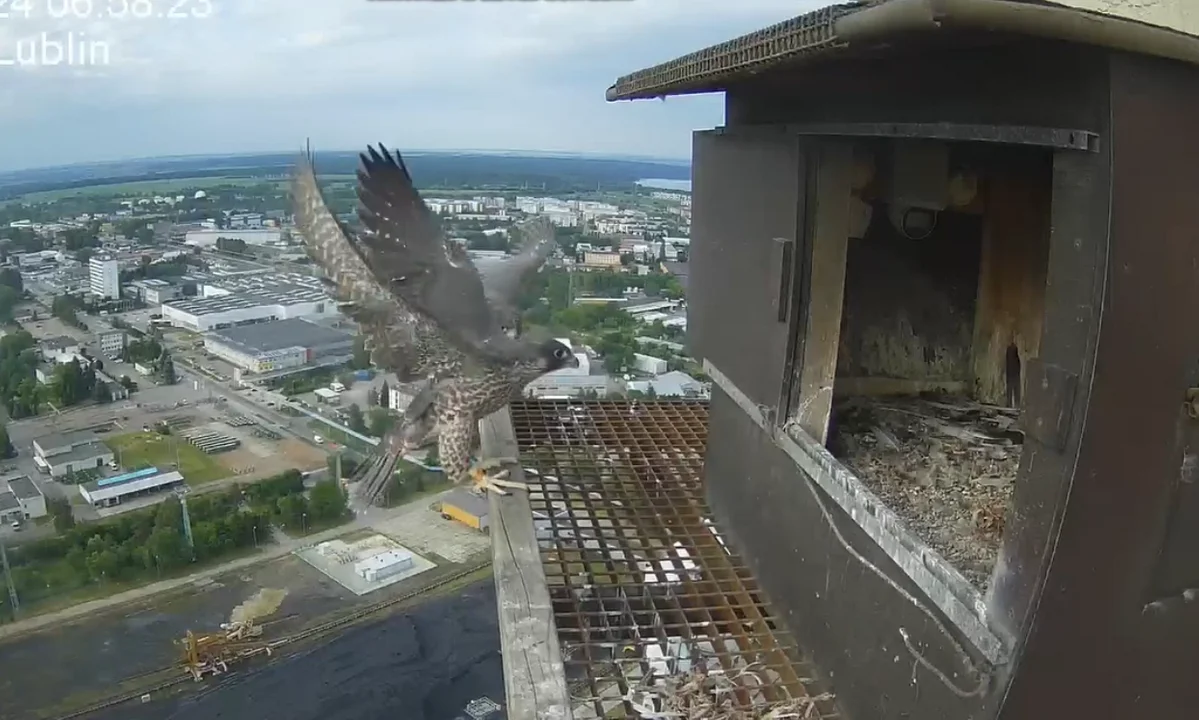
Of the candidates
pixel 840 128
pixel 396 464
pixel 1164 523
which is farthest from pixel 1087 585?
pixel 396 464

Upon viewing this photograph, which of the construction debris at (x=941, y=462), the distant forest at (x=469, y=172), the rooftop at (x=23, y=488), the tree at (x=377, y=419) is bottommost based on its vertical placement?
the rooftop at (x=23, y=488)

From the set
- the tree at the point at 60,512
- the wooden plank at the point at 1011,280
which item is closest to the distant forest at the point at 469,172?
the tree at the point at 60,512

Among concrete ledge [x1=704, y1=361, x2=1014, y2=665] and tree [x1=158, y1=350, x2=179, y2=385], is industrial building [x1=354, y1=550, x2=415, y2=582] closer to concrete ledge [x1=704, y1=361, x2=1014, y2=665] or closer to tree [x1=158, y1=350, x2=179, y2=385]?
tree [x1=158, y1=350, x2=179, y2=385]

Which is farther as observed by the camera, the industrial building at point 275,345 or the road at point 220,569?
the industrial building at point 275,345

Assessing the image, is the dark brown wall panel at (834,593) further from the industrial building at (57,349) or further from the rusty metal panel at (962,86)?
the industrial building at (57,349)

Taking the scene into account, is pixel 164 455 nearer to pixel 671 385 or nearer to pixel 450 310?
pixel 671 385
